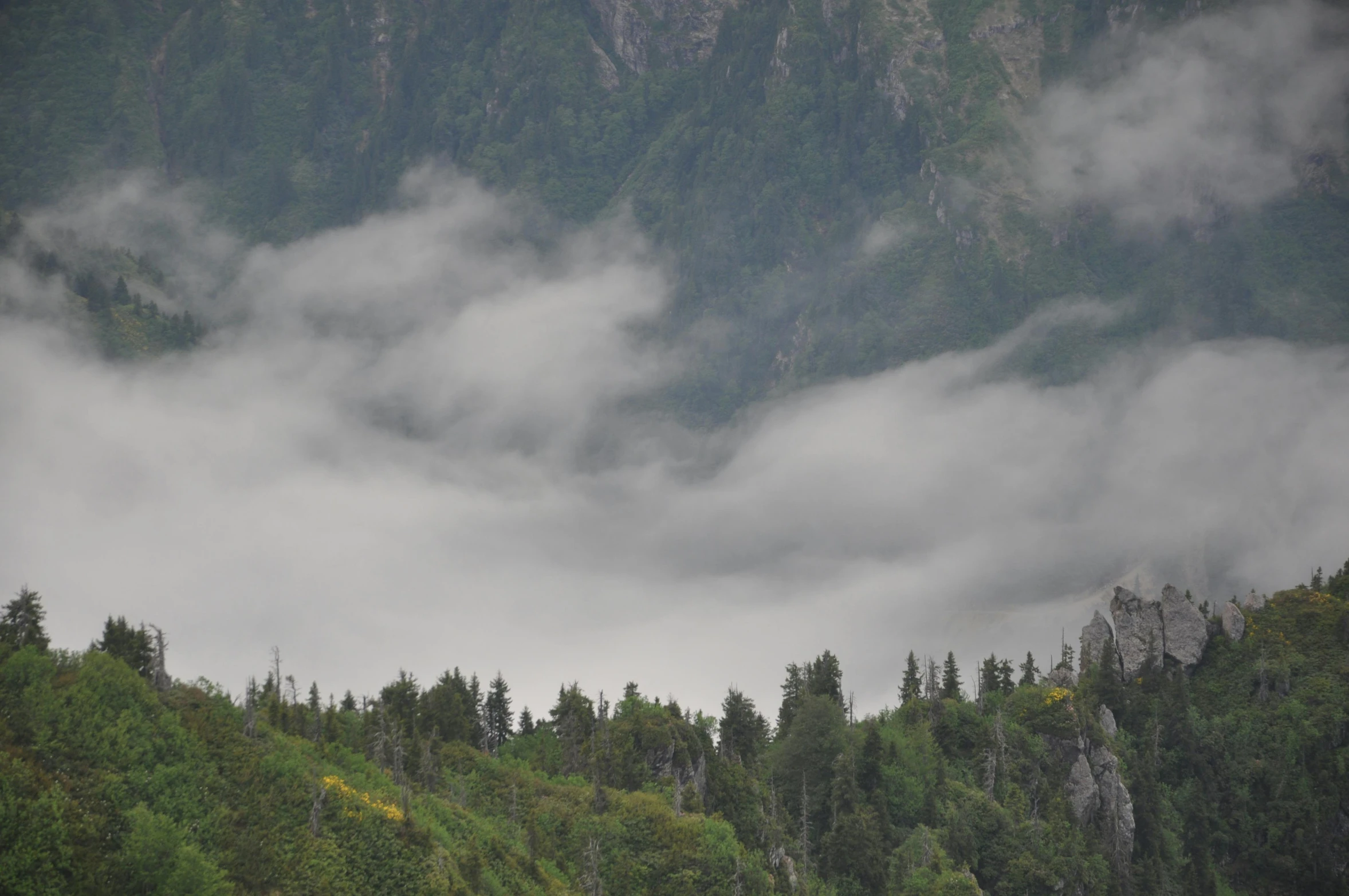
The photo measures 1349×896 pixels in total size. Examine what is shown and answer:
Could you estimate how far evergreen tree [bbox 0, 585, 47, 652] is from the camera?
136 metres

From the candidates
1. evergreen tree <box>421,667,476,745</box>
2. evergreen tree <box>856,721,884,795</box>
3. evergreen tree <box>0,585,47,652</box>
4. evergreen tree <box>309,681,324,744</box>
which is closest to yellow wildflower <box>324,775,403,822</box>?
evergreen tree <box>309,681,324,744</box>

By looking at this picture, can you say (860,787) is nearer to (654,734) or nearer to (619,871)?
(654,734)

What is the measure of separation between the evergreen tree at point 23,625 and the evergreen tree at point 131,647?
17.5 ft

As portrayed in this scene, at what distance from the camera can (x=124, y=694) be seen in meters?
128

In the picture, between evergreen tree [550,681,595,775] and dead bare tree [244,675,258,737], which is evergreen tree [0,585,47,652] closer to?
dead bare tree [244,675,258,737]

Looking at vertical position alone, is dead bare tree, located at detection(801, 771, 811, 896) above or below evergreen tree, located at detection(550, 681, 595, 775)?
below

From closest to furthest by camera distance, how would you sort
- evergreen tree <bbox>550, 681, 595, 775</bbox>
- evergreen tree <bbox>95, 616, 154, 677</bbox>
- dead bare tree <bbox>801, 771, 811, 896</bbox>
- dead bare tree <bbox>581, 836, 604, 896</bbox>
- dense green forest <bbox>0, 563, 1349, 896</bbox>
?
dense green forest <bbox>0, 563, 1349, 896</bbox>
evergreen tree <bbox>95, 616, 154, 677</bbox>
dead bare tree <bbox>581, 836, 604, 896</bbox>
dead bare tree <bbox>801, 771, 811, 896</bbox>
evergreen tree <bbox>550, 681, 595, 775</bbox>

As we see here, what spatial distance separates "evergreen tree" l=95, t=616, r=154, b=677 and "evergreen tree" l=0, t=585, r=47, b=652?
17.5ft

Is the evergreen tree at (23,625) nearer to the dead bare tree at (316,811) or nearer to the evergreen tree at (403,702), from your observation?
the dead bare tree at (316,811)

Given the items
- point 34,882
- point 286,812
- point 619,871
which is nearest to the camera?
point 34,882

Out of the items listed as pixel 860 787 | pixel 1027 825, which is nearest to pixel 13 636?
pixel 860 787

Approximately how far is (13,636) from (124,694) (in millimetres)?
15225

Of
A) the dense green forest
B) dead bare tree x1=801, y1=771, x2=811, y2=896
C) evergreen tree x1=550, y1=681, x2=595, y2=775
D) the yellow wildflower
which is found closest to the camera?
the dense green forest

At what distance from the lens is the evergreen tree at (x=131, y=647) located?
461 feet
